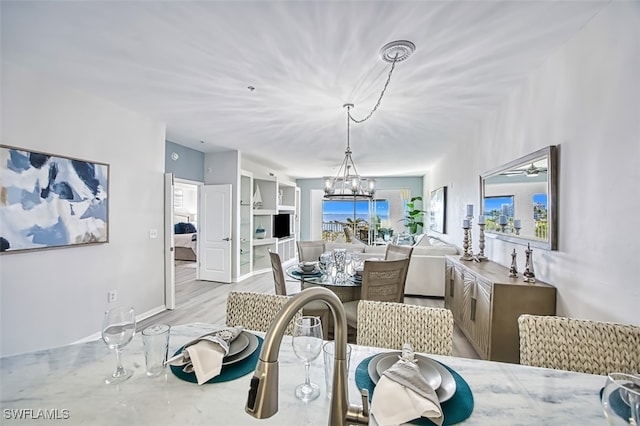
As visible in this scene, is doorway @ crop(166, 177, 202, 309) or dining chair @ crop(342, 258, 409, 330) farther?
doorway @ crop(166, 177, 202, 309)

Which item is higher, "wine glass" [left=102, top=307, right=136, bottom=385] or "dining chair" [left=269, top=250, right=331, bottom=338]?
"wine glass" [left=102, top=307, right=136, bottom=385]

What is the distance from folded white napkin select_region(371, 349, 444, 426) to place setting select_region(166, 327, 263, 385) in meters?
0.47

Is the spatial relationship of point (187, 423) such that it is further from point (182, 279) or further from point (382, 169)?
point (382, 169)

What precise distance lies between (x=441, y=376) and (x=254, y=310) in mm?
946

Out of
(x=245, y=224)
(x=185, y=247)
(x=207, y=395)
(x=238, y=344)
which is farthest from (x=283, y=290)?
(x=185, y=247)

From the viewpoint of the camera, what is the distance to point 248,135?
4.29 metres

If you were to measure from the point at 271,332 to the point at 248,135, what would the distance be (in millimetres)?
4200

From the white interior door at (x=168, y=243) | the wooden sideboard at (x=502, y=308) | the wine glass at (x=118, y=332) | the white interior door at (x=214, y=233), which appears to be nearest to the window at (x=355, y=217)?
the white interior door at (x=214, y=233)

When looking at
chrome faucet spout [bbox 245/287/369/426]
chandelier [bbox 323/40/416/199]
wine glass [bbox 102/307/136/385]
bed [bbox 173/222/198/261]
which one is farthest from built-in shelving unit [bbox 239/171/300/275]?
chrome faucet spout [bbox 245/287/369/426]

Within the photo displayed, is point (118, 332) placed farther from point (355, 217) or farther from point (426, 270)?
point (355, 217)

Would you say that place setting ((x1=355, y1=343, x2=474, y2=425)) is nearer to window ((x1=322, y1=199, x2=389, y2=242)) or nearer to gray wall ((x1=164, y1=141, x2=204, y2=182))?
gray wall ((x1=164, y1=141, x2=204, y2=182))

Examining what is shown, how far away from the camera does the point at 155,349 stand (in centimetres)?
95

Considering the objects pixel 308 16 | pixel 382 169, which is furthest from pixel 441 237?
pixel 308 16

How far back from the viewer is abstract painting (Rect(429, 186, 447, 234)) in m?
5.68
